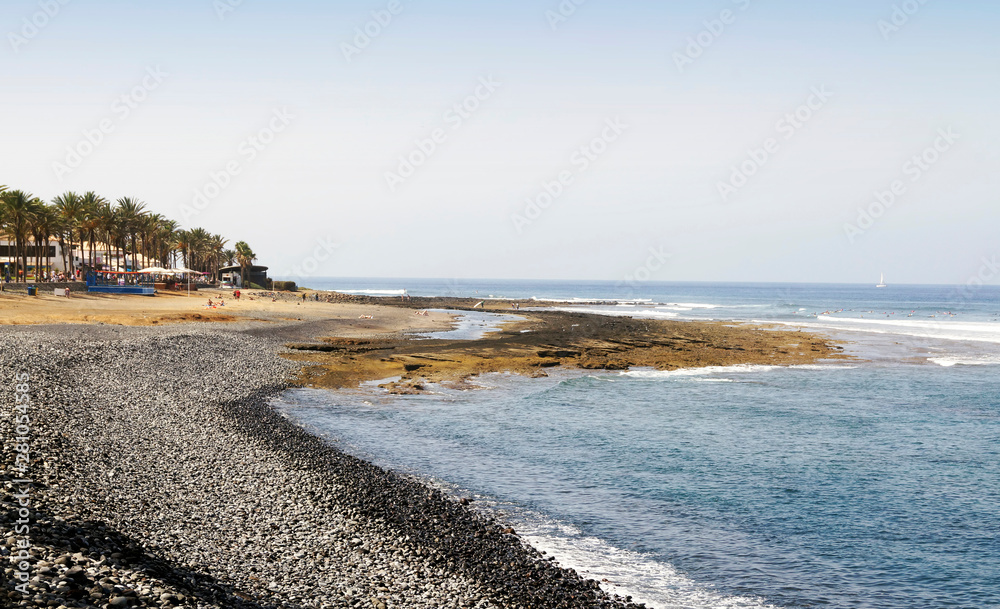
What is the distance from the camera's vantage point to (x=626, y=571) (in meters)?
11.9

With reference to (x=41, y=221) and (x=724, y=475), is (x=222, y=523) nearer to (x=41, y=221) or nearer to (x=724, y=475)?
(x=724, y=475)

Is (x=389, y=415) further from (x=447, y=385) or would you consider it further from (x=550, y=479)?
(x=550, y=479)

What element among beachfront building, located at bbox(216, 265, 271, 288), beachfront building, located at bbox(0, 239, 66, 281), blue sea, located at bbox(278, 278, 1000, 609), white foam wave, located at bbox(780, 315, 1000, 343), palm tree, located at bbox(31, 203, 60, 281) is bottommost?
white foam wave, located at bbox(780, 315, 1000, 343)

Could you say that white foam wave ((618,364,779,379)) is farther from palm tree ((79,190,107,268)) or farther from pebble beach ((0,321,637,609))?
palm tree ((79,190,107,268))

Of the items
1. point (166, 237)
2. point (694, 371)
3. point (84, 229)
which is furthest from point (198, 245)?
point (694, 371)

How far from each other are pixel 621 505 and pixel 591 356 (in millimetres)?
29052

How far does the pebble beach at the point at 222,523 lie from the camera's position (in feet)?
29.0

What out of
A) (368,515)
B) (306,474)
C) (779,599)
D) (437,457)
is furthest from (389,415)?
(779,599)

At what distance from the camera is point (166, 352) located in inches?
1284

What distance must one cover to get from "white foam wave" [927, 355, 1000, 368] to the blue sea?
411 inches

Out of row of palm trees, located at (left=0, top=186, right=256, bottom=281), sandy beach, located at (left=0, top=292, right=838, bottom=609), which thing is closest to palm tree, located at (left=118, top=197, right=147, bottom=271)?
row of palm trees, located at (left=0, top=186, right=256, bottom=281)

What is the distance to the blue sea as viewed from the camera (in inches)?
472

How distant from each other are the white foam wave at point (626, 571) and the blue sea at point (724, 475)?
0.14 feet

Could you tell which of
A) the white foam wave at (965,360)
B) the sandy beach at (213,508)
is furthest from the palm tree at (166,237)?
the white foam wave at (965,360)
